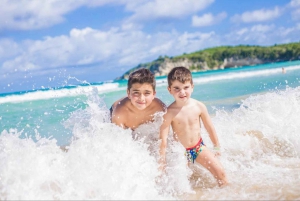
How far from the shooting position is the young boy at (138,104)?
420 centimetres

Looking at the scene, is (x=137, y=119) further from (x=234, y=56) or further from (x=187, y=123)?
(x=234, y=56)

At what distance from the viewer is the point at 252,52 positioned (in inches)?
4496

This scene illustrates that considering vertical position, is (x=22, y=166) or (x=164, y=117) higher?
(x=164, y=117)

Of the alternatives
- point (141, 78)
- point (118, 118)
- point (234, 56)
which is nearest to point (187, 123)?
point (141, 78)

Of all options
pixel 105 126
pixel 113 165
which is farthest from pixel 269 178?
pixel 105 126

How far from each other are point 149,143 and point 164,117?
545 millimetres

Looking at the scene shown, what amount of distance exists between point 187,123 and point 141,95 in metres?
0.72

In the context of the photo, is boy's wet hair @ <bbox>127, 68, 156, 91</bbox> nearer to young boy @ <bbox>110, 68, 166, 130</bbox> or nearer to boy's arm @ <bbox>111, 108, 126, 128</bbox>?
young boy @ <bbox>110, 68, 166, 130</bbox>

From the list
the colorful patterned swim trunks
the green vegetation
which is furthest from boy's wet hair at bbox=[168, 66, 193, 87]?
the green vegetation

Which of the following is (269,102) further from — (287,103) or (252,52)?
(252,52)

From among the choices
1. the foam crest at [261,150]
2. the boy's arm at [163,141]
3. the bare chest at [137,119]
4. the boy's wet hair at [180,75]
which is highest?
the boy's wet hair at [180,75]

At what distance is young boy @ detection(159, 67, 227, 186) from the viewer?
4156mm

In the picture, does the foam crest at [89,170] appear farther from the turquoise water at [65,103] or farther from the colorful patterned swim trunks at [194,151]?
the turquoise water at [65,103]

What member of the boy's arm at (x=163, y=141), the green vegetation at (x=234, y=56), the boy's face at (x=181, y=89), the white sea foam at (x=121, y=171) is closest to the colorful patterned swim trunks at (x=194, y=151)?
the white sea foam at (x=121, y=171)
